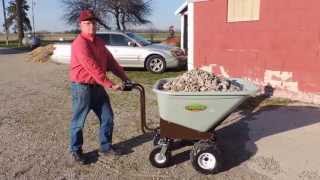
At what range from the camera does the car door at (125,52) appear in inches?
647

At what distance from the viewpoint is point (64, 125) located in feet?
25.5

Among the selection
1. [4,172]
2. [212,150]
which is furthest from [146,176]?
[4,172]

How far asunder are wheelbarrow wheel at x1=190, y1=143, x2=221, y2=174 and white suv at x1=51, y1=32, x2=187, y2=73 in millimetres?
10672

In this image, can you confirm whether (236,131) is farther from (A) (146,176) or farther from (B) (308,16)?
(B) (308,16)

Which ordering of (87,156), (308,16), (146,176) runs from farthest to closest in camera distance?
(308,16), (87,156), (146,176)

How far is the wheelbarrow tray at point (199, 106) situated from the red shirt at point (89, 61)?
2.24 feet

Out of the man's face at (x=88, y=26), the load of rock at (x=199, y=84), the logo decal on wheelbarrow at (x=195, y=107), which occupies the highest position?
the man's face at (x=88, y=26)

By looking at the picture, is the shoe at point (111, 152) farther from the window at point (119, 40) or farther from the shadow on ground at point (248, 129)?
the window at point (119, 40)

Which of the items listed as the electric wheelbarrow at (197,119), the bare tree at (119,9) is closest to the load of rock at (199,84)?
the electric wheelbarrow at (197,119)

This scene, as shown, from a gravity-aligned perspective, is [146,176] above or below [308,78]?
below

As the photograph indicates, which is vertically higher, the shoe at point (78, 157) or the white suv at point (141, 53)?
the white suv at point (141, 53)

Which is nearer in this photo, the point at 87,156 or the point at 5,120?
the point at 87,156

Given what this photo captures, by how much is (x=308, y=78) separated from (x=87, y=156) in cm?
474

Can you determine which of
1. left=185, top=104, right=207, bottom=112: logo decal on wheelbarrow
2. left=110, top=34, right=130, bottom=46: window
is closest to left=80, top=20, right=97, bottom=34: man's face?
left=185, top=104, right=207, bottom=112: logo decal on wheelbarrow
